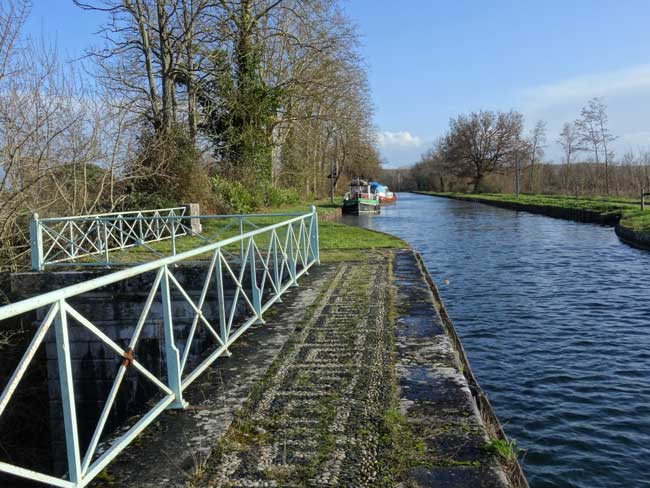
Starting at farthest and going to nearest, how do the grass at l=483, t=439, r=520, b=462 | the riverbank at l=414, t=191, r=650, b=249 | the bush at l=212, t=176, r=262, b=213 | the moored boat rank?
1. the moored boat
2. the bush at l=212, t=176, r=262, b=213
3. the riverbank at l=414, t=191, r=650, b=249
4. the grass at l=483, t=439, r=520, b=462

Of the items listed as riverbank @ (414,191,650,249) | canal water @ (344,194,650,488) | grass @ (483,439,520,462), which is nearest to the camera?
grass @ (483,439,520,462)

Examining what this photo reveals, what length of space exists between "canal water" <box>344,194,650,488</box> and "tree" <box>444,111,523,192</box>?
164 feet

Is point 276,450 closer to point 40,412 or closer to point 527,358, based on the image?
point 527,358

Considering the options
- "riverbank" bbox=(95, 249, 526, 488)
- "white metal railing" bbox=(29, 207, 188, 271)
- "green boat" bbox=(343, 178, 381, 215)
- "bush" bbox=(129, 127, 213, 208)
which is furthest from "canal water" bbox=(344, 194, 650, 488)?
"green boat" bbox=(343, 178, 381, 215)

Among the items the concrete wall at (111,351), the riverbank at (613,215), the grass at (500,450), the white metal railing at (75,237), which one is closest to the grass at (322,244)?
the white metal railing at (75,237)

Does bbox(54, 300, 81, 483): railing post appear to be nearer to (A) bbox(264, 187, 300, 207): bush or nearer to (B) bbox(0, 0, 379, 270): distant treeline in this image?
(B) bbox(0, 0, 379, 270): distant treeline

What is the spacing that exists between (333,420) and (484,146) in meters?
Answer: 64.4

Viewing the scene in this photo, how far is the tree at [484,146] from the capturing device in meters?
62.7

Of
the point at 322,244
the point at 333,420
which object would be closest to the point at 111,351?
the point at 333,420

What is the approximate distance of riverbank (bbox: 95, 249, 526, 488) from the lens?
284 cm

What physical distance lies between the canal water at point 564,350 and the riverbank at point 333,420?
959 millimetres

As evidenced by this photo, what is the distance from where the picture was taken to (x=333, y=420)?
346cm

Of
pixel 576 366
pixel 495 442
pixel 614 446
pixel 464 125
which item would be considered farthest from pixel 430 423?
pixel 464 125

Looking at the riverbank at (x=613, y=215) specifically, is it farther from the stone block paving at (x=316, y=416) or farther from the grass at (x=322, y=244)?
the stone block paving at (x=316, y=416)
